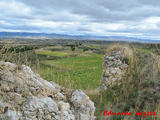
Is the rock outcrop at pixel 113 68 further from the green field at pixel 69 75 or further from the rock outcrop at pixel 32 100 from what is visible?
the rock outcrop at pixel 32 100

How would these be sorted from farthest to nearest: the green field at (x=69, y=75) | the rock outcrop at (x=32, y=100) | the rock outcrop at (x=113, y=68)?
the rock outcrop at (x=113, y=68)
the green field at (x=69, y=75)
the rock outcrop at (x=32, y=100)

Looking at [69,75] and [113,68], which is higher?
[113,68]

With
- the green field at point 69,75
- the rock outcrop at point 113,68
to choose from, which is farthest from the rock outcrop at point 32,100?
the rock outcrop at point 113,68

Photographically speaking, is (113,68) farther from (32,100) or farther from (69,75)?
(32,100)

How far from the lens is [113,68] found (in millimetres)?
8344

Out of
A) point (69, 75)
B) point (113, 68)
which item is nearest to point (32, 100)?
point (69, 75)

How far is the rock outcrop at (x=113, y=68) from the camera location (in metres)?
7.98

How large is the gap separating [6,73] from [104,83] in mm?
5720

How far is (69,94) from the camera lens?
4.18 metres

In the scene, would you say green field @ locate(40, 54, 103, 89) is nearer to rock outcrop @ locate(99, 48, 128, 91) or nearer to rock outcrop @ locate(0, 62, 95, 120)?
rock outcrop @ locate(99, 48, 128, 91)

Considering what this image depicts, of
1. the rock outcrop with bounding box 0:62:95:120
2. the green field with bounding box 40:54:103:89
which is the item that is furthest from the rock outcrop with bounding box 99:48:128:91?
the rock outcrop with bounding box 0:62:95:120

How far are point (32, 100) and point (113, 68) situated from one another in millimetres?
5984

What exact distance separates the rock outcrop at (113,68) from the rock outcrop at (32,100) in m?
4.10

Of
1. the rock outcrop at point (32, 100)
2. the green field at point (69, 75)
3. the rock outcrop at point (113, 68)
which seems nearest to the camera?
the rock outcrop at point (32, 100)
